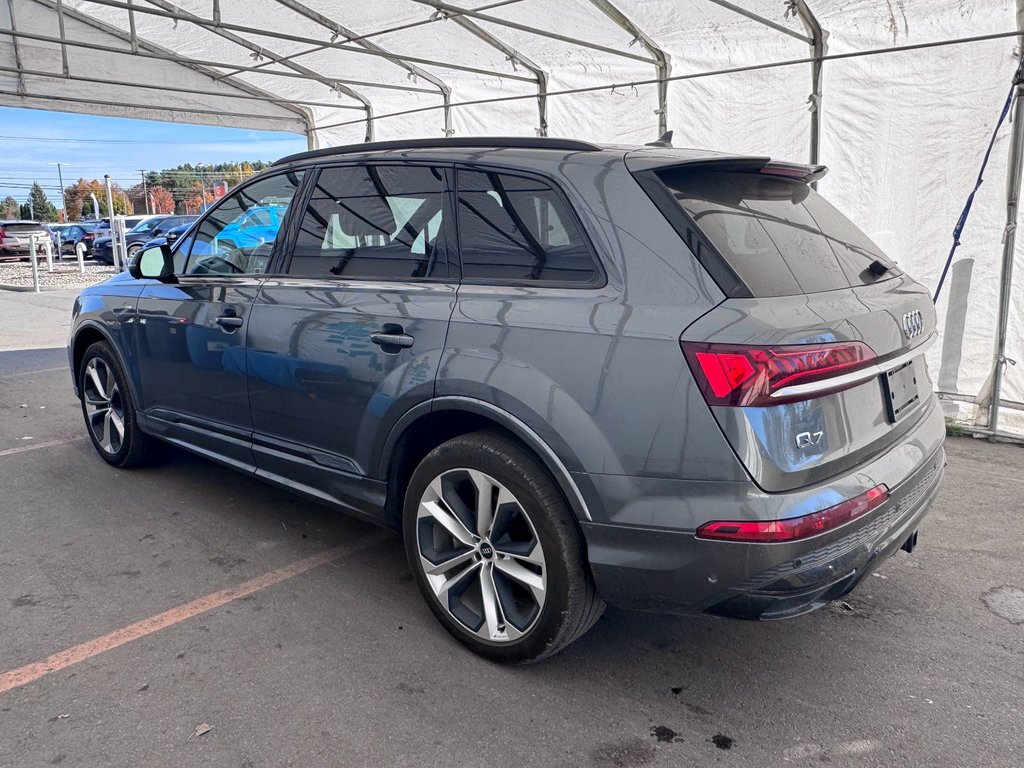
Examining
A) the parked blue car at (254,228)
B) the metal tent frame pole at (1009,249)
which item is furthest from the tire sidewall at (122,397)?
the metal tent frame pole at (1009,249)

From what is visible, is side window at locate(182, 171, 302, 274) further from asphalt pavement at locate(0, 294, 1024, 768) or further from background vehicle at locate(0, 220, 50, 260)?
background vehicle at locate(0, 220, 50, 260)

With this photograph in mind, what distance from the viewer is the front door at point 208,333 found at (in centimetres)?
374

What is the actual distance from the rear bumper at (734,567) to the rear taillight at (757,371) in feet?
0.96

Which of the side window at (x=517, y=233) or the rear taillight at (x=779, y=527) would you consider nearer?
the rear taillight at (x=779, y=527)

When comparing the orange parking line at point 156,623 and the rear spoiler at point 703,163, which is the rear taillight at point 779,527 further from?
the orange parking line at point 156,623

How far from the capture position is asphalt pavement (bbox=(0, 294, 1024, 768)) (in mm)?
2439

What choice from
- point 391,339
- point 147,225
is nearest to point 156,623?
point 391,339

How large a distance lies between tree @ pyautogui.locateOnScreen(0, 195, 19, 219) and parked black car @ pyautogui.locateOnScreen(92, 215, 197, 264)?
90583 mm

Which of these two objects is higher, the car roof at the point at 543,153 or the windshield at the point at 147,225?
the windshield at the point at 147,225

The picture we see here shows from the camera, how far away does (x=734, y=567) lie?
231 cm

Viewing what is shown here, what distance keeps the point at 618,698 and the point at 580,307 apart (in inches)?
50.9

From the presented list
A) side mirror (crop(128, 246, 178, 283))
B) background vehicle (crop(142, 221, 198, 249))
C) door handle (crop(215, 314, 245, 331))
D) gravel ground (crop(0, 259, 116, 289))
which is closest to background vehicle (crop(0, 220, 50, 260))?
gravel ground (crop(0, 259, 116, 289))

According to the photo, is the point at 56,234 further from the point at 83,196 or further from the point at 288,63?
the point at 83,196

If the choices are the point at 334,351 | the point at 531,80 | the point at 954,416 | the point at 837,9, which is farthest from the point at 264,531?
the point at 531,80
